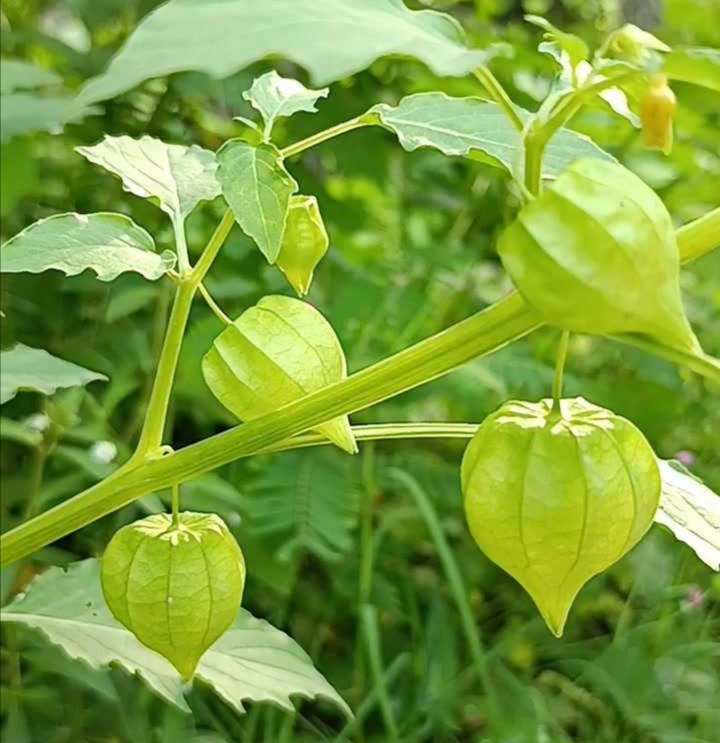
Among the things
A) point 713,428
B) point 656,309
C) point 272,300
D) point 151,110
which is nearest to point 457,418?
point 713,428

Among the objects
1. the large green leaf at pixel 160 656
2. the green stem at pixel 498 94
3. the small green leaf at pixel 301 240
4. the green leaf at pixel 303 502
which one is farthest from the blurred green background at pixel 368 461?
the green stem at pixel 498 94

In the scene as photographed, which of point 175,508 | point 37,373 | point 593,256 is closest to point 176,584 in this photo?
point 175,508

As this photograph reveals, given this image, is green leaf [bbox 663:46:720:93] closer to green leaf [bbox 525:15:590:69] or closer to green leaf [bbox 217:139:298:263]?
green leaf [bbox 525:15:590:69]

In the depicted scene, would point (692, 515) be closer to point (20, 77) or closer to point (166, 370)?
point (166, 370)

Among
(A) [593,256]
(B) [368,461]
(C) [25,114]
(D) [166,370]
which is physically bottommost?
(B) [368,461]

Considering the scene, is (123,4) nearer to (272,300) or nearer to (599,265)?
(272,300)

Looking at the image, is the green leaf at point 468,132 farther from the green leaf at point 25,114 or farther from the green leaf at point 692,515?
the green leaf at point 25,114
